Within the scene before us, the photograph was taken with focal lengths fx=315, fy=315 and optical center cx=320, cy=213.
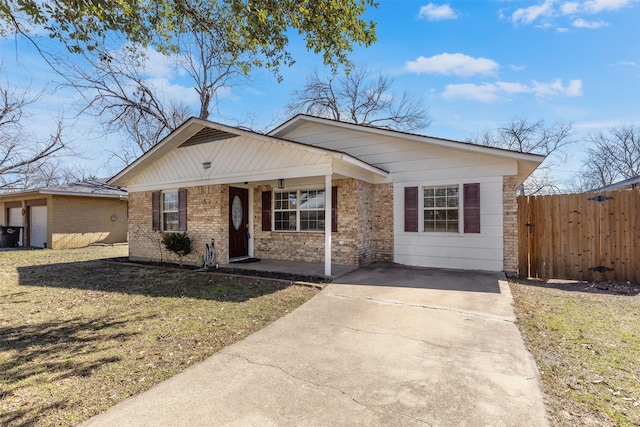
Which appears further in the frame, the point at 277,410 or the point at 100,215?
the point at 100,215

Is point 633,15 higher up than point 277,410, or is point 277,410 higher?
point 633,15

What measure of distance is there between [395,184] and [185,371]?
7.44 m

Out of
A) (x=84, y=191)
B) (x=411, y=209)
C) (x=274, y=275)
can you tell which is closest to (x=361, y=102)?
(x=411, y=209)

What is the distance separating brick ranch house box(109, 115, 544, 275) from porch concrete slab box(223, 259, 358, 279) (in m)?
0.26

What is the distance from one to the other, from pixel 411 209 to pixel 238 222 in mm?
5593

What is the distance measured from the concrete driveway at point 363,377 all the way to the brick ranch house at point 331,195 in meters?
3.29

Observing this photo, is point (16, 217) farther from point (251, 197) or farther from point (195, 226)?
point (251, 197)

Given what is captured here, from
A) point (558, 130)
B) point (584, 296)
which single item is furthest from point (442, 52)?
point (558, 130)

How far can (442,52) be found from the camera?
40.5ft

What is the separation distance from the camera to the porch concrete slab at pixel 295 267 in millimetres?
8070

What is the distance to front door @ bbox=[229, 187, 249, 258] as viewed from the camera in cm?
1022

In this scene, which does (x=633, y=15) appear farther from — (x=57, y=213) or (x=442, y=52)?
(x=57, y=213)

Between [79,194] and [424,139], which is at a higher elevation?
[424,139]

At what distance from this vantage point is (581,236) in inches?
297
